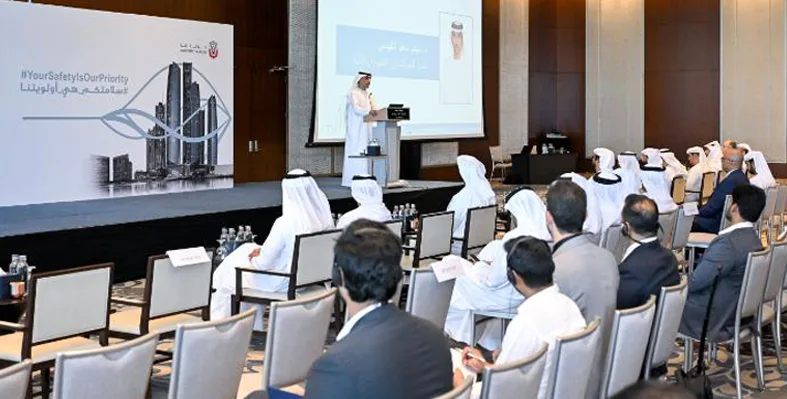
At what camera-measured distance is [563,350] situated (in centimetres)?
319

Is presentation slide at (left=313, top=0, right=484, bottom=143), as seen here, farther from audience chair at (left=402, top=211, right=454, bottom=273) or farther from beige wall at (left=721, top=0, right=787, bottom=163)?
beige wall at (left=721, top=0, right=787, bottom=163)

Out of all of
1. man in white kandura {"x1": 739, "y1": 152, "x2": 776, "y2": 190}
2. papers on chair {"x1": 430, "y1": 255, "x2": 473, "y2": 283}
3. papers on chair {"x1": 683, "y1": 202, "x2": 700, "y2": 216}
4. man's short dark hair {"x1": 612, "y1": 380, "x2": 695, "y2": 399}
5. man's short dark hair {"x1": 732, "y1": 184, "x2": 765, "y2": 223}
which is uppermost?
man in white kandura {"x1": 739, "y1": 152, "x2": 776, "y2": 190}

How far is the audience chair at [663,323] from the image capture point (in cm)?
412

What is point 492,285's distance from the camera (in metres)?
5.19

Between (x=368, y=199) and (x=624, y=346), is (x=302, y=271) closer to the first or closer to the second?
(x=368, y=199)

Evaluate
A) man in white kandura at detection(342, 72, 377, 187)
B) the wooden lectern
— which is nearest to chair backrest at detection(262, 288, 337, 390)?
the wooden lectern

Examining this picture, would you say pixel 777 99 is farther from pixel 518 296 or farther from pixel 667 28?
pixel 518 296

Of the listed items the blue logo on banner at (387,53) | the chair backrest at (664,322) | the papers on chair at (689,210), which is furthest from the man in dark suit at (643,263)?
the blue logo on banner at (387,53)

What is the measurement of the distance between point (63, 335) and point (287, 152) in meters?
9.49

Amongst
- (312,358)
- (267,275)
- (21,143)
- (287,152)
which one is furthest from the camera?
(287,152)

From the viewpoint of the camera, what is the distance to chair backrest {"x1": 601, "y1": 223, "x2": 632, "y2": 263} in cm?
718

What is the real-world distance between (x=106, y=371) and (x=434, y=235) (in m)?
4.12

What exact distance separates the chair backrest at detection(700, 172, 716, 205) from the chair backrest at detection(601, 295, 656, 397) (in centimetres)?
815

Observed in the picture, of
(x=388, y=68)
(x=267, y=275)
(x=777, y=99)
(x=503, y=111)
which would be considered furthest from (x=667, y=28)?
(x=267, y=275)
